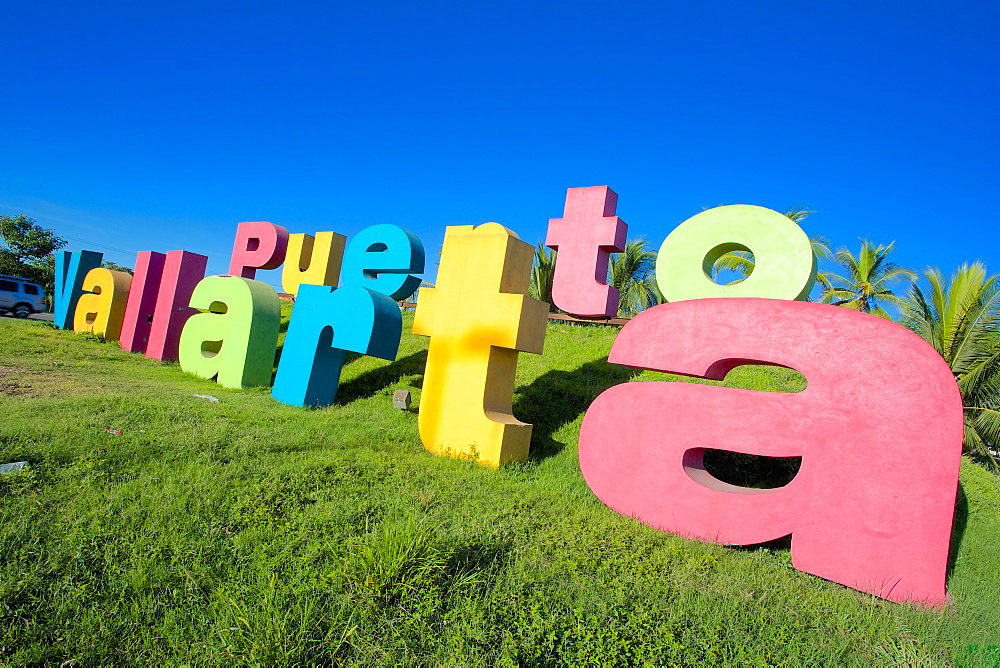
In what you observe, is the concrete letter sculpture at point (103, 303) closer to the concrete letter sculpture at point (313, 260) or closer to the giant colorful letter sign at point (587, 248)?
the concrete letter sculpture at point (313, 260)

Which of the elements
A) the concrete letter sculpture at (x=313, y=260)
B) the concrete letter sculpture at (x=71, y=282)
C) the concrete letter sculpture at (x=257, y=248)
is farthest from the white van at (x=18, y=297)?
the concrete letter sculpture at (x=313, y=260)

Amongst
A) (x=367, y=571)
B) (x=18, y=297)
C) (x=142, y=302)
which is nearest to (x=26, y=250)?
(x=18, y=297)

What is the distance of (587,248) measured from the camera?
322 inches

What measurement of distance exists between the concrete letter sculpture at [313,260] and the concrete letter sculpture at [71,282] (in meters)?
7.03

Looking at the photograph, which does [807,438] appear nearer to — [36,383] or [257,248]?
[36,383]

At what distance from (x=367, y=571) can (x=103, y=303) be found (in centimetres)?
1439

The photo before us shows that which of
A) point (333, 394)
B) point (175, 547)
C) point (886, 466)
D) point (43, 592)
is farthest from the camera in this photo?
point (333, 394)

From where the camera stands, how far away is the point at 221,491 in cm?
486

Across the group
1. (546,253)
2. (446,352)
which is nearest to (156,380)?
(446,352)

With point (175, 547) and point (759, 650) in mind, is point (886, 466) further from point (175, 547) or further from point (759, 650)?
point (175, 547)

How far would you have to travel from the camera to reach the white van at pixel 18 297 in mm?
20531

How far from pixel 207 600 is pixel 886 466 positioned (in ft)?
16.6

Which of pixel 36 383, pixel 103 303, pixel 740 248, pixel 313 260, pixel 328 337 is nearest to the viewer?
pixel 740 248

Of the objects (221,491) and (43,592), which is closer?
(43,592)
